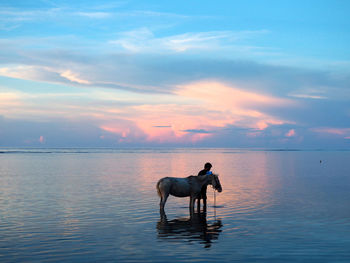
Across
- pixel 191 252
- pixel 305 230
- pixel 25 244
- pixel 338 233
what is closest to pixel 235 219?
pixel 305 230

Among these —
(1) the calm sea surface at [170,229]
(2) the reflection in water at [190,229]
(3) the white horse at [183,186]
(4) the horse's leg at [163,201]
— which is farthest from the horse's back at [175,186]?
(2) the reflection in water at [190,229]

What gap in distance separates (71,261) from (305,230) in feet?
28.2

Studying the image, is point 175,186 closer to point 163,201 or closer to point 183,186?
point 183,186

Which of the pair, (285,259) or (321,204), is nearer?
(285,259)

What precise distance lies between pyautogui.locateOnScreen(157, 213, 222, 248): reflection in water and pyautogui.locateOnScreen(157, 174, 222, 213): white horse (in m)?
1.24

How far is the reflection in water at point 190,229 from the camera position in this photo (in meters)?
13.2

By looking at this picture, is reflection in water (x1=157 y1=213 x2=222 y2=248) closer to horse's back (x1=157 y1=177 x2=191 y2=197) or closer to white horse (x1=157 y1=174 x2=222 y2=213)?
white horse (x1=157 y1=174 x2=222 y2=213)

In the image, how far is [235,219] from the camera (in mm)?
16625

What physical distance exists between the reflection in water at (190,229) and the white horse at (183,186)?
48.8 inches

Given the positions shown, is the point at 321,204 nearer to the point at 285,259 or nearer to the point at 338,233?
the point at 338,233

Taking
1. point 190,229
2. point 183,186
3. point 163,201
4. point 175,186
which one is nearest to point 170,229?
point 190,229

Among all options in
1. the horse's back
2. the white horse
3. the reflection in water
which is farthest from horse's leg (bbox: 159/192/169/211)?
the reflection in water

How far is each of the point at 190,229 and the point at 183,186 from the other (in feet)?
13.4

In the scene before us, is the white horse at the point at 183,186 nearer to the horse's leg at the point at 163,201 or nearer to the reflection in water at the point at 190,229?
the horse's leg at the point at 163,201
